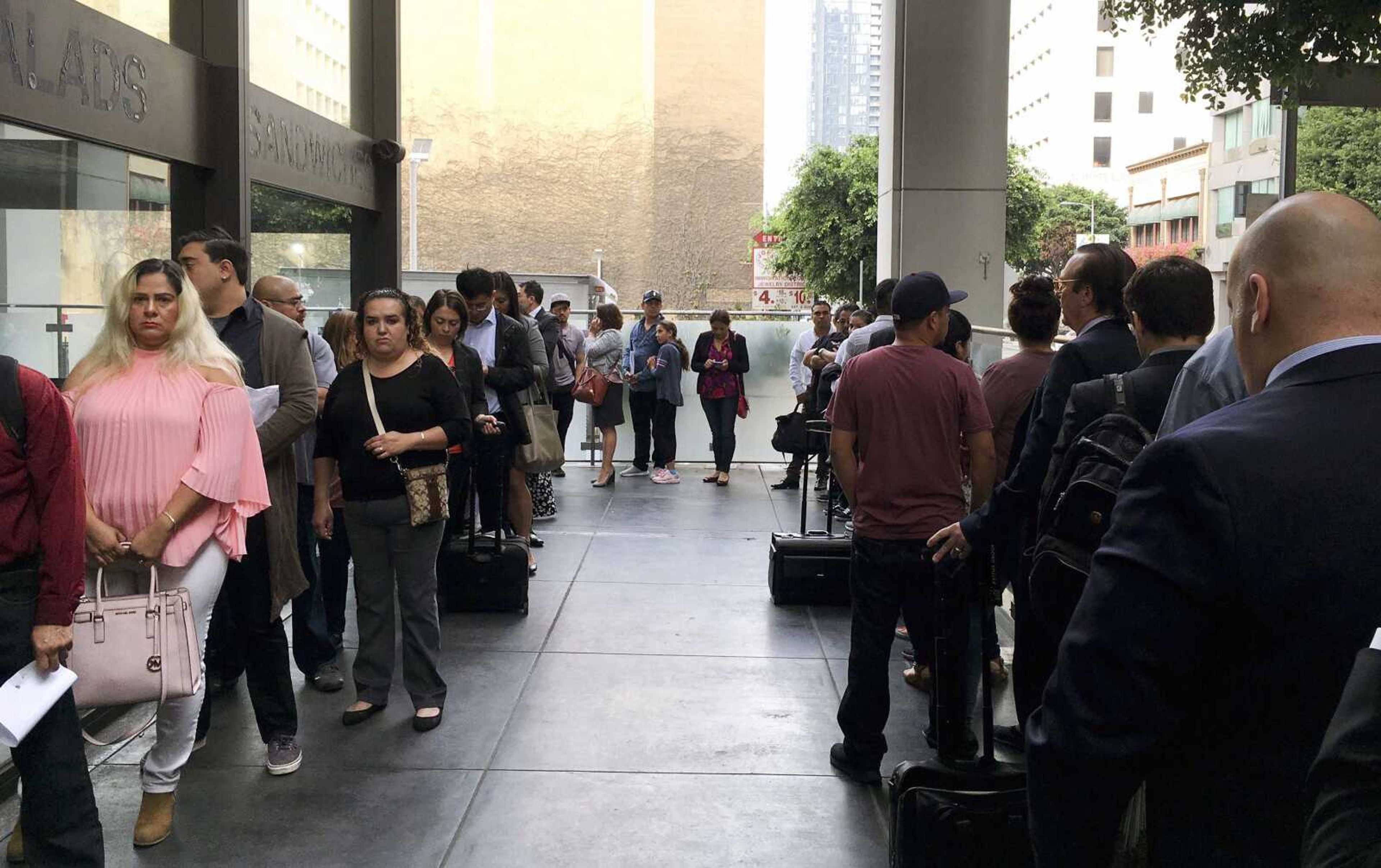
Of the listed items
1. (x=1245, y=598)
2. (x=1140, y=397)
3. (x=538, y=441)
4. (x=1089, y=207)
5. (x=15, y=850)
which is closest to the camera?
(x=1245, y=598)

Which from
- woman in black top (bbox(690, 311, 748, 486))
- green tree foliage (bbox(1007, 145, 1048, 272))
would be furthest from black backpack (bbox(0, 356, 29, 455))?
green tree foliage (bbox(1007, 145, 1048, 272))

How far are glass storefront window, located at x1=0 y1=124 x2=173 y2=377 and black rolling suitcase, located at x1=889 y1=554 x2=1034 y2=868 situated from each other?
394 cm

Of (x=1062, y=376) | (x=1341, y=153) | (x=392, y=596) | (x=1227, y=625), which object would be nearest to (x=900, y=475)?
(x=1062, y=376)

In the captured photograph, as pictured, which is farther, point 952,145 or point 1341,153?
point 1341,153

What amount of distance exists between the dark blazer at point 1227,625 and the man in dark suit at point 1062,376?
1792mm

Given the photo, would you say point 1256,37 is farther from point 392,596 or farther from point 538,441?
point 392,596

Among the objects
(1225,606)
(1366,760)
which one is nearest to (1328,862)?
(1366,760)

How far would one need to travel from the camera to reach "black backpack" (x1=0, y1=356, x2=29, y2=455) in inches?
141

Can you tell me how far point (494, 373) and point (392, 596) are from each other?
294 cm

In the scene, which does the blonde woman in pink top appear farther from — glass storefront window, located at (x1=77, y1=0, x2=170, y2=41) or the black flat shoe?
glass storefront window, located at (x1=77, y1=0, x2=170, y2=41)

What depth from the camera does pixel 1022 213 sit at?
38656 mm

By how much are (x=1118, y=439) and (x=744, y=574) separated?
7.07m

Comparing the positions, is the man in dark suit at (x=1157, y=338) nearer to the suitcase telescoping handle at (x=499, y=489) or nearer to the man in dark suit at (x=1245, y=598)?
the man in dark suit at (x=1245, y=598)

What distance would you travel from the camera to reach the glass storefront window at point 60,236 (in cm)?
543
